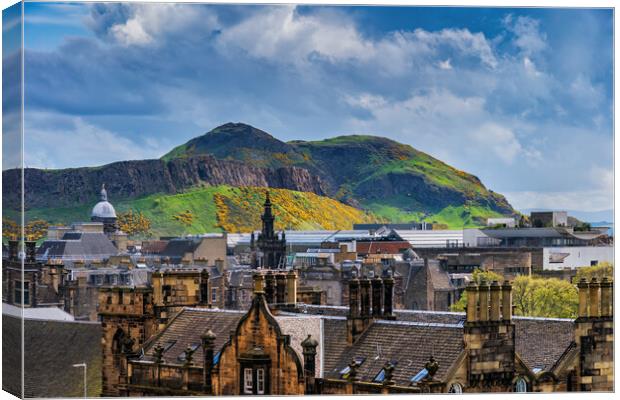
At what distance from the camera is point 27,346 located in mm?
47281

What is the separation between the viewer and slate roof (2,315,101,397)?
137 feet

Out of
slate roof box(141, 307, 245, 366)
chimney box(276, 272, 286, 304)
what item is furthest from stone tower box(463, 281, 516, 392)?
chimney box(276, 272, 286, 304)

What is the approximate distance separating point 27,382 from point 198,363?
234 inches

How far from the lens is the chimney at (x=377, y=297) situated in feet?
154

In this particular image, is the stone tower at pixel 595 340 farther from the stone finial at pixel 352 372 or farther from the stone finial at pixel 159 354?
the stone finial at pixel 159 354

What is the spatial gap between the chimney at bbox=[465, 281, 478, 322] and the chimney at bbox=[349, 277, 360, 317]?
5.33 m

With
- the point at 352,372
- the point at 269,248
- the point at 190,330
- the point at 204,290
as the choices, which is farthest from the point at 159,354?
the point at 269,248

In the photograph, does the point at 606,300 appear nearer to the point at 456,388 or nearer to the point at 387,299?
the point at 387,299

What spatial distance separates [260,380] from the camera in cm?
4431

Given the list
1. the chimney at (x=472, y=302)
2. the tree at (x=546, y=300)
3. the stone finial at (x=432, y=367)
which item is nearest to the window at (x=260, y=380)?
the stone finial at (x=432, y=367)

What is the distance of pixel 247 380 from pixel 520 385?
805 centimetres

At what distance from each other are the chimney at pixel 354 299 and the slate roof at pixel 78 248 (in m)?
74.1

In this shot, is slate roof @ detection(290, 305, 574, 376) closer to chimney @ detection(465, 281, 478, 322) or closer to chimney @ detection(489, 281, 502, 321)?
chimney @ detection(489, 281, 502, 321)

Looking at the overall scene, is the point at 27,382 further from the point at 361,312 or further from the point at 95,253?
the point at 95,253
